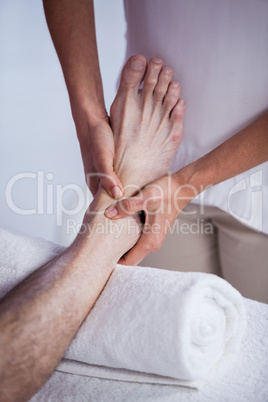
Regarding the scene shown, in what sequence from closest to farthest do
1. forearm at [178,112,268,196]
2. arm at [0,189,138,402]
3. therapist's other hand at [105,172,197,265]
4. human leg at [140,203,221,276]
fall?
arm at [0,189,138,402] < forearm at [178,112,268,196] < therapist's other hand at [105,172,197,265] < human leg at [140,203,221,276]

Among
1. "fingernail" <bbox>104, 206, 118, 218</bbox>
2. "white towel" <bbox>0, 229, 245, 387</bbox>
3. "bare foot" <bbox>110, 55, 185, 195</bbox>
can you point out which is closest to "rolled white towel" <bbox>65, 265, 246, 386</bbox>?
"white towel" <bbox>0, 229, 245, 387</bbox>

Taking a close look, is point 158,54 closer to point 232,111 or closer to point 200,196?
point 232,111

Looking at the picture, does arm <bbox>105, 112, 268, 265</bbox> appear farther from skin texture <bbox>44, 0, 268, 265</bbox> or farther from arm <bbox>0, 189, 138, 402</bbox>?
arm <bbox>0, 189, 138, 402</bbox>

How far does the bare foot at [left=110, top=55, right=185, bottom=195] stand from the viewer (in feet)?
3.54

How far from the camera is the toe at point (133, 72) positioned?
3.52 feet

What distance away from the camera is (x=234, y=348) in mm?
674

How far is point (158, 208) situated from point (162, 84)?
1.04 ft

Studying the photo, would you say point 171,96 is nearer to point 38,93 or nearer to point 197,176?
point 197,176

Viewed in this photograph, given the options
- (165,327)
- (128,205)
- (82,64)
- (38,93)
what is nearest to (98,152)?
(128,205)

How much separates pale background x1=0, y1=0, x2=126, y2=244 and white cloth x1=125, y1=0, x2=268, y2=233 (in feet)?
1.95

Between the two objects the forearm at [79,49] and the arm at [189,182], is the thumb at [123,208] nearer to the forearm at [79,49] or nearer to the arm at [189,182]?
the arm at [189,182]

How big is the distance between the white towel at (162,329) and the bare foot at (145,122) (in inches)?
16.6

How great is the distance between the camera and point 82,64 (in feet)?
3.65

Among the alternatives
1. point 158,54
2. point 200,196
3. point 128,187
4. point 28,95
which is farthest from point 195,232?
point 28,95
